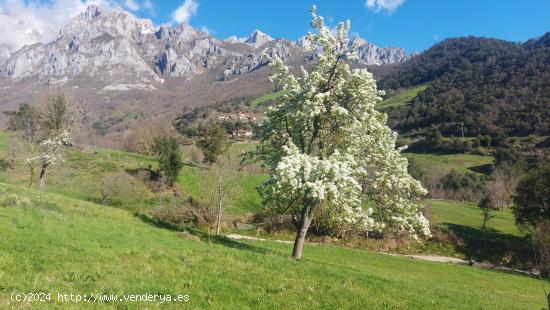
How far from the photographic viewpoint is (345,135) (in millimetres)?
22672

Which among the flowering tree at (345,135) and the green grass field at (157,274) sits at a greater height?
the flowering tree at (345,135)

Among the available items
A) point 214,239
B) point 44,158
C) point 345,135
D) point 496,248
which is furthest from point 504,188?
point 44,158

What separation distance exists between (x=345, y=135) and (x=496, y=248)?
44.2m

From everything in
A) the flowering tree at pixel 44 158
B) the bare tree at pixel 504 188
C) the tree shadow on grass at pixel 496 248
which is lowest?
the tree shadow on grass at pixel 496 248

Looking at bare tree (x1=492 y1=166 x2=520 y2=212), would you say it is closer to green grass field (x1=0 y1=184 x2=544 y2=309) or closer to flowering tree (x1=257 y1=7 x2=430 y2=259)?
flowering tree (x1=257 y1=7 x2=430 y2=259)

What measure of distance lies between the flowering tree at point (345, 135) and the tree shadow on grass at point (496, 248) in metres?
37.2

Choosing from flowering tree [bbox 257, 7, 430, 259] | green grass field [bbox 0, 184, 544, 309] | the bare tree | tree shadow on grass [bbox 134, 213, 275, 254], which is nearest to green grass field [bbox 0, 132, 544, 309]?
green grass field [bbox 0, 184, 544, 309]

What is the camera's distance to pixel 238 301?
1153 centimetres

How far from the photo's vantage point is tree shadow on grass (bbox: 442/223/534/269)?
52031 millimetres

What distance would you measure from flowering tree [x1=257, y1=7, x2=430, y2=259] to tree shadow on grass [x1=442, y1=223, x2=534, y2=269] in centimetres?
3717

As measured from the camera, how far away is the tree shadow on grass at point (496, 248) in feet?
171

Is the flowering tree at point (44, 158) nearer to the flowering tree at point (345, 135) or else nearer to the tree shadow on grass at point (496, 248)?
the flowering tree at point (345, 135)

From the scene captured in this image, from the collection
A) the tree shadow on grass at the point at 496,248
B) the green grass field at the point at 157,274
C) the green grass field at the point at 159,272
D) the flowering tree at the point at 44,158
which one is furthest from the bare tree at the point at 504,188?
the flowering tree at the point at 44,158

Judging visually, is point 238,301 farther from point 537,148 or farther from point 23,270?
point 537,148
